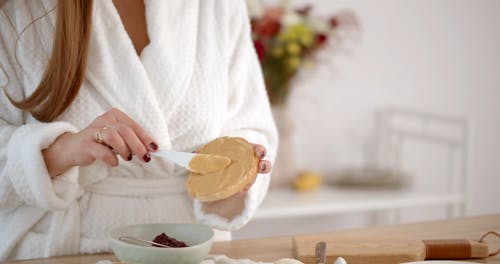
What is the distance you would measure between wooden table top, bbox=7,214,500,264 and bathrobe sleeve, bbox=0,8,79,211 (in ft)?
0.36

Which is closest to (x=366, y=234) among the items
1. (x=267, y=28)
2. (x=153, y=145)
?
(x=153, y=145)

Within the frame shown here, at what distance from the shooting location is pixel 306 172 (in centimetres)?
292

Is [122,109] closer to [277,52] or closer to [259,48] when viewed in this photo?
[259,48]

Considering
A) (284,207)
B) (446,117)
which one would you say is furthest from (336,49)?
(284,207)

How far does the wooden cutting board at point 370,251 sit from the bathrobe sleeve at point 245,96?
0.26 metres

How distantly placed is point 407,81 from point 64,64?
2.27 m

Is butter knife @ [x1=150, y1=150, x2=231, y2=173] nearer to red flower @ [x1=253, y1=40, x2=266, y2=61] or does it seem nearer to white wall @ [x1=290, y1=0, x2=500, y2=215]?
red flower @ [x1=253, y1=40, x2=266, y2=61]

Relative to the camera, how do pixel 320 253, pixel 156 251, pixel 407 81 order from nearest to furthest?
pixel 156 251 < pixel 320 253 < pixel 407 81

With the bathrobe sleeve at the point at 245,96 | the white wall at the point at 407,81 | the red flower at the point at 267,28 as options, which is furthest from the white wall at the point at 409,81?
the bathrobe sleeve at the point at 245,96

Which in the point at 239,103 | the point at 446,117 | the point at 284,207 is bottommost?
the point at 284,207

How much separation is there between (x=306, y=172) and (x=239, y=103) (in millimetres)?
1500

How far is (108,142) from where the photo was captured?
108cm

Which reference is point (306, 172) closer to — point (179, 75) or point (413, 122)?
point (413, 122)

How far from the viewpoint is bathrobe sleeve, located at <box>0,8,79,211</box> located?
1.16 metres
